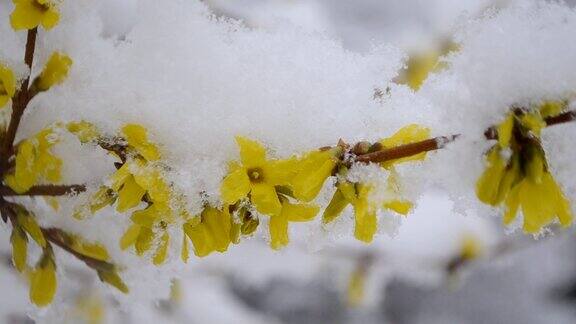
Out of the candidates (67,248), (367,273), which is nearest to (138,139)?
(67,248)

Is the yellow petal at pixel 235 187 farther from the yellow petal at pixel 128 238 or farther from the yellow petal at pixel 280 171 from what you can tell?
the yellow petal at pixel 128 238

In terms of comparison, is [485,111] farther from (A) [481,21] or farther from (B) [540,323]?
(B) [540,323]

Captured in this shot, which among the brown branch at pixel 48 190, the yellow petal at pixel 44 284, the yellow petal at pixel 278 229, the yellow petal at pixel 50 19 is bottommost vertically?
the yellow petal at pixel 44 284

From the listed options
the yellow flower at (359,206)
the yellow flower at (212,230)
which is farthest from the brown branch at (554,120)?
the yellow flower at (212,230)

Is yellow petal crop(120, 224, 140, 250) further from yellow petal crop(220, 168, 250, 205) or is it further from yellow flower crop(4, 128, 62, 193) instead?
yellow petal crop(220, 168, 250, 205)

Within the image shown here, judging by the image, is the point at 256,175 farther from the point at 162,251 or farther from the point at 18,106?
the point at 18,106

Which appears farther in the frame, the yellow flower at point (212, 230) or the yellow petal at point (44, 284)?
the yellow petal at point (44, 284)

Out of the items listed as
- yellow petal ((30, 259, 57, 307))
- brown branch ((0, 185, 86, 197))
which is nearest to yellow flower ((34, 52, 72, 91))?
brown branch ((0, 185, 86, 197))
